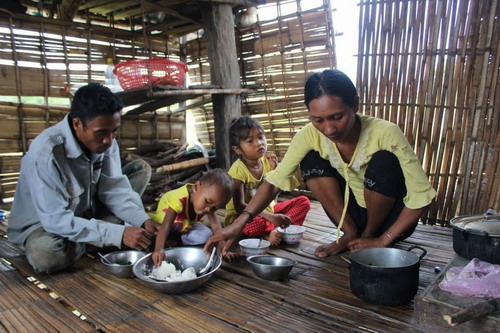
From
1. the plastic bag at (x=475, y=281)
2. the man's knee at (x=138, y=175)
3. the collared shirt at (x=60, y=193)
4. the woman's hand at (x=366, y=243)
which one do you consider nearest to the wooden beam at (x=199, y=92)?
the man's knee at (x=138, y=175)

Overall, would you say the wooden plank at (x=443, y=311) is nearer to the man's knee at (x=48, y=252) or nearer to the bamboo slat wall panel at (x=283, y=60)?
the man's knee at (x=48, y=252)

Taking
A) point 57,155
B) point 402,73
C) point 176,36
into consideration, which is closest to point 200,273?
point 57,155

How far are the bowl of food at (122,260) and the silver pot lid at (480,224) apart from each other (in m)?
1.70

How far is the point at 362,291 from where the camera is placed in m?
1.73

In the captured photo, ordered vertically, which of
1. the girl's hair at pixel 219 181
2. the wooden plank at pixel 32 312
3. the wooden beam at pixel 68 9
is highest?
the wooden beam at pixel 68 9

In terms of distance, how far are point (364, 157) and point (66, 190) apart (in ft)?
5.70

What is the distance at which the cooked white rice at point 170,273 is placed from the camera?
1.93 m

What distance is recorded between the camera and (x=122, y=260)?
88.3 inches

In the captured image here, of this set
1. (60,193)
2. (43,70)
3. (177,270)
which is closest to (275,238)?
(177,270)

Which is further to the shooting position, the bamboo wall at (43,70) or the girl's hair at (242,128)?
the bamboo wall at (43,70)

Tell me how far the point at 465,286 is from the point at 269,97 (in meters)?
3.41

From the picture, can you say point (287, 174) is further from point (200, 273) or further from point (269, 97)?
point (269, 97)

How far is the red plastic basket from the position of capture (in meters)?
3.51

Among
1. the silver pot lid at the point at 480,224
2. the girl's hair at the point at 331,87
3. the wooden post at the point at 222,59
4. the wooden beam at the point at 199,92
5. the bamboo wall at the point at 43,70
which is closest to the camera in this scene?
the silver pot lid at the point at 480,224
